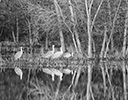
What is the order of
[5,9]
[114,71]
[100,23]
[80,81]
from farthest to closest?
[5,9]
[100,23]
[114,71]
[80,81]

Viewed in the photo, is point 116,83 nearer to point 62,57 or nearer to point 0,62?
point 62,57

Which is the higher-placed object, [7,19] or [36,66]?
[7,19]

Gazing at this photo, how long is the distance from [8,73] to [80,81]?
48 centimetres

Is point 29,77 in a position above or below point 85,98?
above

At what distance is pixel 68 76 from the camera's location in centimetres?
144

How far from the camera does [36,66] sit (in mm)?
1336

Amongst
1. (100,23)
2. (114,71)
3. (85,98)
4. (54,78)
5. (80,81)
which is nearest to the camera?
(85,98)

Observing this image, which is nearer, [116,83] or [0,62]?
[0,62]

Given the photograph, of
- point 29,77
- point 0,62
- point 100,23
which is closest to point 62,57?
point 29,77

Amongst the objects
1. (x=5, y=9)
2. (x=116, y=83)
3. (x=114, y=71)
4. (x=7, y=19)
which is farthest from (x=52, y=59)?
(x=7, y=19)

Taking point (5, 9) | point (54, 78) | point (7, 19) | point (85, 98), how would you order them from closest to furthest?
point (85, 98), point (54, 78), point (5, 9), point (7, 19)

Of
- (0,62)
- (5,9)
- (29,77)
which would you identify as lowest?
(29,77)

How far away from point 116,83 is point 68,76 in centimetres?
34

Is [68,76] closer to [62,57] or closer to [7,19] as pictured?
[62,57]
